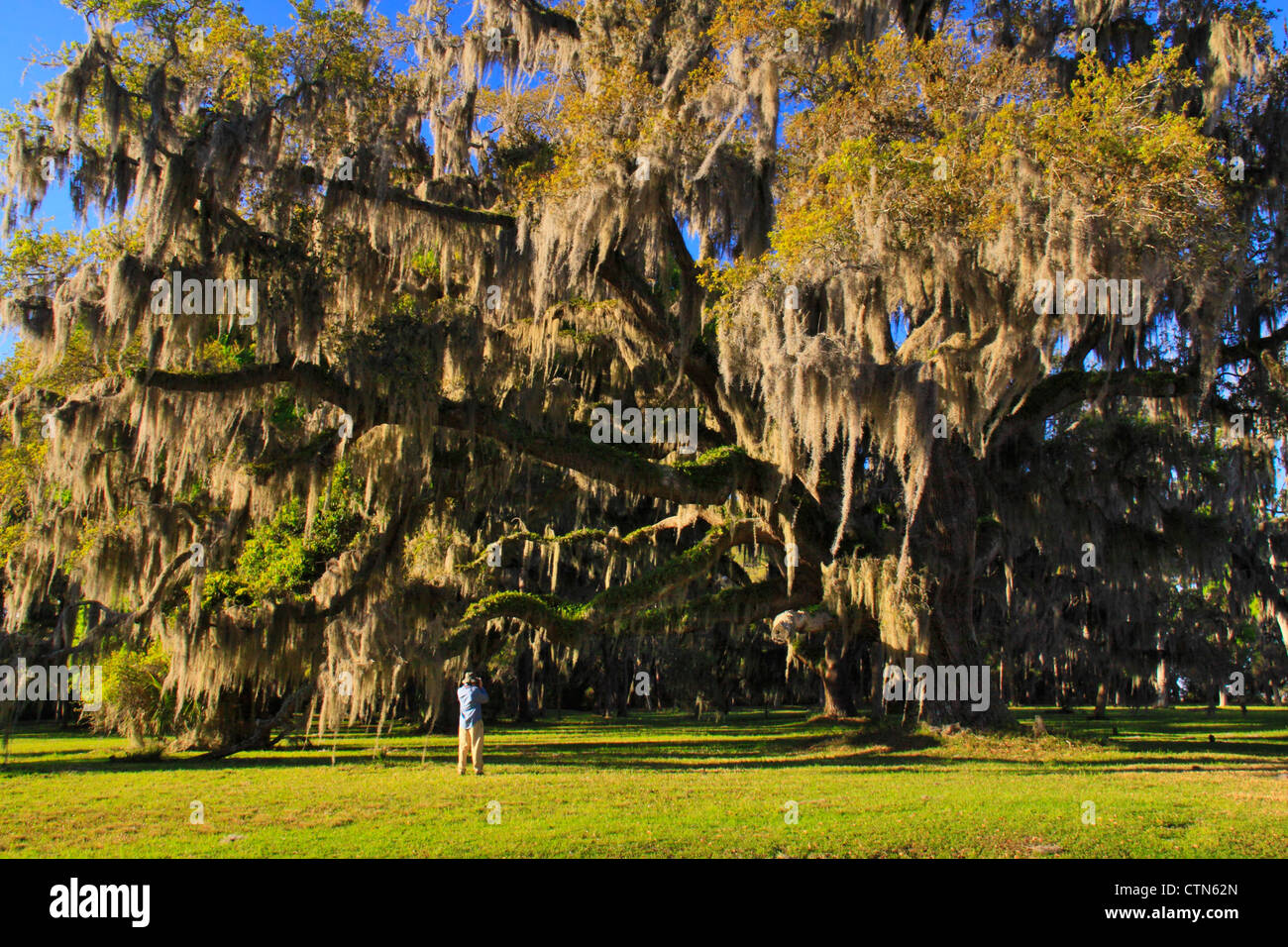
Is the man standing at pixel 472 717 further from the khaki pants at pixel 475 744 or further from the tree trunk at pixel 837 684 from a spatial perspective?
the tree trunk at pixel 837 684

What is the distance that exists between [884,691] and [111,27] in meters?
15.0

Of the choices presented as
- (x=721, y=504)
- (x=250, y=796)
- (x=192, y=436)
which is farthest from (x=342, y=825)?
(x=721, y=504)

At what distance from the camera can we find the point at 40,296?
1227cm

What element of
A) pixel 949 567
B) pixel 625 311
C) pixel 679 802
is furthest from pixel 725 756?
pixel 625 311

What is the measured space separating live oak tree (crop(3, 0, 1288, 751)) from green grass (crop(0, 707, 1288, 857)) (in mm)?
1901

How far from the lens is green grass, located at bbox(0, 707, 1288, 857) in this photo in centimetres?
598

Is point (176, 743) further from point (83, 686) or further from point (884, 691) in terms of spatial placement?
point (884, 691)

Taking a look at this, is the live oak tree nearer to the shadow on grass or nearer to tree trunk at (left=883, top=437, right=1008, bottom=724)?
tree trunk at (left=883, top=437, right=1008, bottom=724)

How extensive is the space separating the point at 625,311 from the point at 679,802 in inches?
337

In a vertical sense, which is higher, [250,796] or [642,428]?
[642,428]

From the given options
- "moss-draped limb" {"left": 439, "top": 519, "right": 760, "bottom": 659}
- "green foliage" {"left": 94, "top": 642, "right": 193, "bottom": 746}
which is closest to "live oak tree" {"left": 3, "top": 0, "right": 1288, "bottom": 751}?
"moss-draped limb" {"left": 439, "top": 519, "right": 760, "bottom": 659}

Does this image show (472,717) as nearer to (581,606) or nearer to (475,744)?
(475,744)

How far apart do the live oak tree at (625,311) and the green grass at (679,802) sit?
190 centimetres

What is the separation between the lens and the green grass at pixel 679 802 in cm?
598
